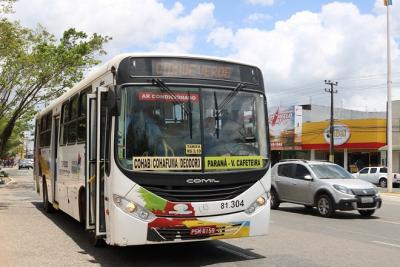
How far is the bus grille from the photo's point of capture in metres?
7.60

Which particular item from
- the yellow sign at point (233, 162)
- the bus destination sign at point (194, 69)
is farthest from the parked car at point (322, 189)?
the bus destination sign at point (194, 69)

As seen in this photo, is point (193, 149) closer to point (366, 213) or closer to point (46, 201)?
point (46, 201)

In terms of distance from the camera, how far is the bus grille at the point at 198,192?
24.9ft

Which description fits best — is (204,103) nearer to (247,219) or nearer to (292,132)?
(247,219)

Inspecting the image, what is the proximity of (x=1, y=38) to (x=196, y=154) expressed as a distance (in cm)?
1201

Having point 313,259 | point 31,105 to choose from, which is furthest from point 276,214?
point 31,105

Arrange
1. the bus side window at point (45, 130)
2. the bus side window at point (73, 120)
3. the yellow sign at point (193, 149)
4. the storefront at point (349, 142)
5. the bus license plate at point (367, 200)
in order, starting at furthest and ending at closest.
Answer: the storefront at point (349, 142) → the bus license plate at point (367, 200) → the bus side window at point (45, 130) → the bus side window at point (73, 120) → the yellow sign at point (193, 149)

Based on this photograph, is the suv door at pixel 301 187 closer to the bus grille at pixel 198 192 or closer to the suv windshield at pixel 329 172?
the suv windshield at pixel 329 172

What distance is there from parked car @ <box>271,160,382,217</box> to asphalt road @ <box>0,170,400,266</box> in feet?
3.98

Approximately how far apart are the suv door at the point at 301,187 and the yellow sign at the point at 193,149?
29.2 feet

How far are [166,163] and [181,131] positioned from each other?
535 mm

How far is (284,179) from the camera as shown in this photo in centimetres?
1731

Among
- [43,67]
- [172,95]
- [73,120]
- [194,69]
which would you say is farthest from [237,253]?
[43,67]

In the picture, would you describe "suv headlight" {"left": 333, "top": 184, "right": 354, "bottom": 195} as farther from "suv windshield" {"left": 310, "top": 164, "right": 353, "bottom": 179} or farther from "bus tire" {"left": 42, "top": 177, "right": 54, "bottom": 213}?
"bus tire" {"left": 42, "top": 177, "right": 54, "bottom": 213}
